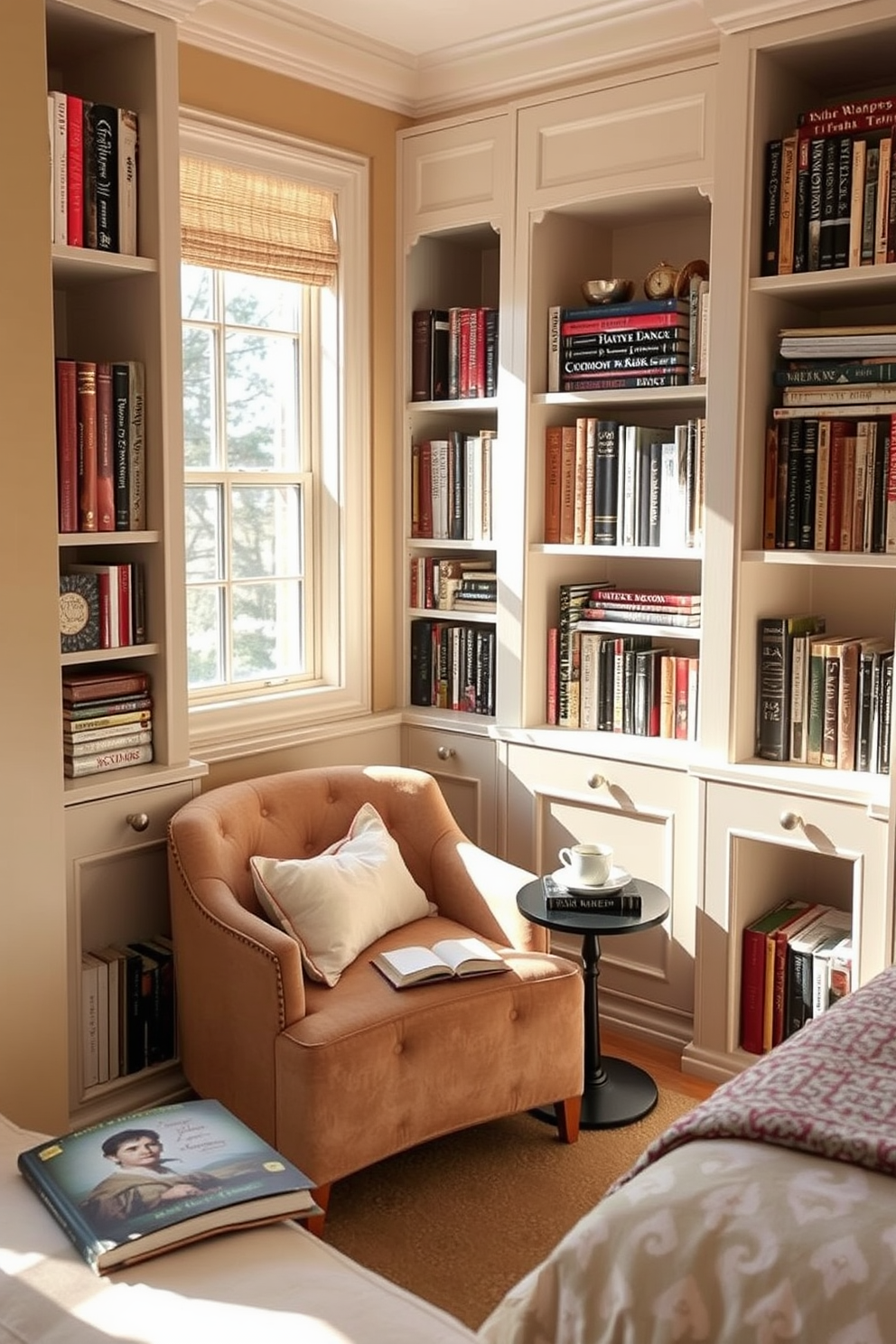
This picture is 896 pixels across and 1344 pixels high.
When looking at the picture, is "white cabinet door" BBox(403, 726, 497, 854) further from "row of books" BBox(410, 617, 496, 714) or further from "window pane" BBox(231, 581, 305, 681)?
"window pane" BBox(231, 581, 305, 681)

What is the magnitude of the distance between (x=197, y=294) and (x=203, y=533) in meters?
0.63

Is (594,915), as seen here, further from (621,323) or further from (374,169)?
(374,169)

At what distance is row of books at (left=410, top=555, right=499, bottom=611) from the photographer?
3875mm

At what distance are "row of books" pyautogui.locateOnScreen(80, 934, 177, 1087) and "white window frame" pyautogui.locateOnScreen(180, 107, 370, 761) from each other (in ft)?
1.83

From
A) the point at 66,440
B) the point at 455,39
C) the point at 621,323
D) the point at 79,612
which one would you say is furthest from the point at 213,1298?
the point at 455,39

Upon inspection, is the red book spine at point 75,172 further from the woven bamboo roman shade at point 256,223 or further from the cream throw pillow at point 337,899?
the cream throw pillow at point 337,899

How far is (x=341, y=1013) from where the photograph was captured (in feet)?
8.81

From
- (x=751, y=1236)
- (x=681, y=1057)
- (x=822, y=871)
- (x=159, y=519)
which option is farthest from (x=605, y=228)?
(x=751, y=1236)

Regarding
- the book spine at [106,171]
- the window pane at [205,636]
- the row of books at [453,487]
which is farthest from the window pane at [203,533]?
the book spine at [106,171]

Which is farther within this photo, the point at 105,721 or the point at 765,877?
the point at 765,877

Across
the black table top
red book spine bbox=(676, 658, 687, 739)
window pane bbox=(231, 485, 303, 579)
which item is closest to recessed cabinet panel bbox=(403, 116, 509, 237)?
window pane bbox=(231, 485, 303, 579)

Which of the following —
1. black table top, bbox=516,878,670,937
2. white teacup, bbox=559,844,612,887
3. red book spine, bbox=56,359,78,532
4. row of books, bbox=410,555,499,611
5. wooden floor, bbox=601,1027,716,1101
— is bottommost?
wooden floor, bbox=601,1027,716,1101

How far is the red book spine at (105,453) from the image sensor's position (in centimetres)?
294

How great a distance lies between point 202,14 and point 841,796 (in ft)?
8.05
